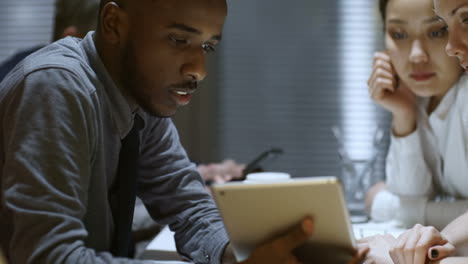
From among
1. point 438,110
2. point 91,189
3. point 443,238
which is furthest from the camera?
point 438,110

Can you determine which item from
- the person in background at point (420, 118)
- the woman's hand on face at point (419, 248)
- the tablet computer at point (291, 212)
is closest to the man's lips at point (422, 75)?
the person in background at point (420, 118)

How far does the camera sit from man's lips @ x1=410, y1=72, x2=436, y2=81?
4.92ft

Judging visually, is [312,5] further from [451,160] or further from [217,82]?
[451,160]

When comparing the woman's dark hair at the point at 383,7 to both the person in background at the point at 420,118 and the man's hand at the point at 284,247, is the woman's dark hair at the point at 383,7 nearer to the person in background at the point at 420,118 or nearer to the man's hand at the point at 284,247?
the person in background at the point at 420,118

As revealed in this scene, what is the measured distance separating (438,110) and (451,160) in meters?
0.14

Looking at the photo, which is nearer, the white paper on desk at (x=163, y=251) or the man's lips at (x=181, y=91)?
the man's lips at (x=181, y=91)

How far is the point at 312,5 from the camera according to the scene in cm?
276

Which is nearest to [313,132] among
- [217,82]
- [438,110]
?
[217,82]

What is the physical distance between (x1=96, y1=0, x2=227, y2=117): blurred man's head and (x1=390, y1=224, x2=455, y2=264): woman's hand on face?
1.57 ft

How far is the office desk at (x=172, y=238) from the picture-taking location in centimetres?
126

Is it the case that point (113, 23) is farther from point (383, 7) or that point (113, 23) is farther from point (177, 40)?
point (383, 7)

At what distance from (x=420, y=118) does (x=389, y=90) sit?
4.7 inches

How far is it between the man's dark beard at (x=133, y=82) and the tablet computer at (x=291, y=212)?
0.91 ft

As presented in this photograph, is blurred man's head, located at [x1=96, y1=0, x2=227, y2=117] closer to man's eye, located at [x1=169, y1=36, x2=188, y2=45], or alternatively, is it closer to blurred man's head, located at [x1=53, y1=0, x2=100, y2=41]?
man's eye, located at [x1=169, y1=36, x2=188, y2=45]
